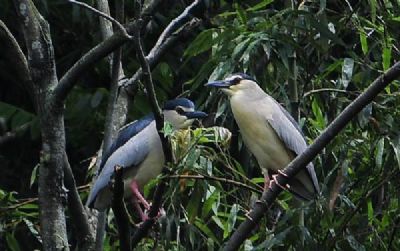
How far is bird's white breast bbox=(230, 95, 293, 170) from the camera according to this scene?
4777mm

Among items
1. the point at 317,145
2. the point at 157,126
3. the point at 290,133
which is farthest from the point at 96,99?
the point at 317,145

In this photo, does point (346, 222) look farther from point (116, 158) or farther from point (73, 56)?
point (73, 56)

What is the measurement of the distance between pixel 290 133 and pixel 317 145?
101cm

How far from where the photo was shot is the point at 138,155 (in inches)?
189

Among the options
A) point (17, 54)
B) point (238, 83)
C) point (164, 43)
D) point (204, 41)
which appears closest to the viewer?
point (17, 54)

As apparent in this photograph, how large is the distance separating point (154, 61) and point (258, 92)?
1.45ft

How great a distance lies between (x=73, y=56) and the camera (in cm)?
681

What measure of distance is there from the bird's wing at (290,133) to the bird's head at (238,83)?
131mm

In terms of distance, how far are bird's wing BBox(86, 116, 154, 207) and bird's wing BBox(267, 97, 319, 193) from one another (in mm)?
501

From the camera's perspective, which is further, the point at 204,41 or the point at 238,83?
Result: the point at 204,41

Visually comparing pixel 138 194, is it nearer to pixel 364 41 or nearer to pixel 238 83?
pixel 238 83

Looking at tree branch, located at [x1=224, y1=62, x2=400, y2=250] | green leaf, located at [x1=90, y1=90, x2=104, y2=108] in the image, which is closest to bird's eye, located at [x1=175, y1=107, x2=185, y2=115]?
tree branch, located at [x1=224, y1=62, x2=400, y2=250]

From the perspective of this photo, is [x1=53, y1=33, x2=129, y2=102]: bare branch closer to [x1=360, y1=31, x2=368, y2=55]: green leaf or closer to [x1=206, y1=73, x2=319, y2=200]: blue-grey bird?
[x1=206, y1=73, x2=319, y2=200]: blue-grey bird

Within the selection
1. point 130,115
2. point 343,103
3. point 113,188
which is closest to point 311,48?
point 343,103
